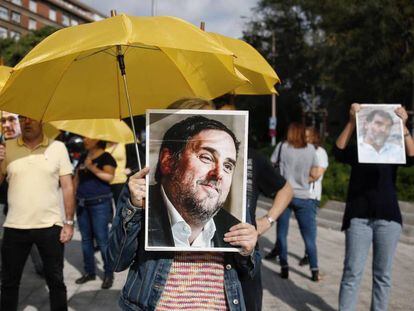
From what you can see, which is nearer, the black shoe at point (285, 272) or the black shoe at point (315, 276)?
the black shoe at point (315, 276)

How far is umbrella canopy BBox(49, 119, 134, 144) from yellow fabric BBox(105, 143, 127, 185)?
1325 millimetres

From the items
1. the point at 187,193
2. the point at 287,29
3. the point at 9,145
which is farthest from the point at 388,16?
the point at 287,29

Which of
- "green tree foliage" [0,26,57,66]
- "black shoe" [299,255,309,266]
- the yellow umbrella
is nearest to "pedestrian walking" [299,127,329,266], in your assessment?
"black shoe" [299,255,309,266]

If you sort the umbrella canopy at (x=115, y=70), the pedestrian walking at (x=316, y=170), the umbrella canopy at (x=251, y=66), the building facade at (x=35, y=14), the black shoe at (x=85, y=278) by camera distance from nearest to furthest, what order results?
the umbrella canopy at (x=115, y=70)
the umbrella canopy at (x=251, y=66)
the black shoe at (x=85, y=278)
the pedestrian walking at (x=316, y=170)
the building facade at (x=35, y=14)

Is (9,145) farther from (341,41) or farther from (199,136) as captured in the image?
(341,41)

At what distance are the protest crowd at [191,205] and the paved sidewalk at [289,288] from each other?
0.16m

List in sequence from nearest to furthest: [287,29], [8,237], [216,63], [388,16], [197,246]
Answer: [197,246]
[216,63]
[8,237]
[388,16]
[287,29]

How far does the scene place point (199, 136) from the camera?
2.19m

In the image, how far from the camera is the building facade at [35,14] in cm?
6875

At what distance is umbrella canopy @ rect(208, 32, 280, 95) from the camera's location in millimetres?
2705

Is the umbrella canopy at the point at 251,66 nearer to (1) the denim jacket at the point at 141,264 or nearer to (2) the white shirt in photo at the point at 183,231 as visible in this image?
(2) the white shirt in photo at the point at 183,231

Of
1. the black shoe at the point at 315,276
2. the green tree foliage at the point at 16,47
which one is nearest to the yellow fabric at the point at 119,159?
the black shoe at the point at 315,276

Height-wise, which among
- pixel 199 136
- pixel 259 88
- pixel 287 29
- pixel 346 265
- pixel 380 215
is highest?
pixel 287 29

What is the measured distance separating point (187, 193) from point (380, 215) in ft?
7.34
